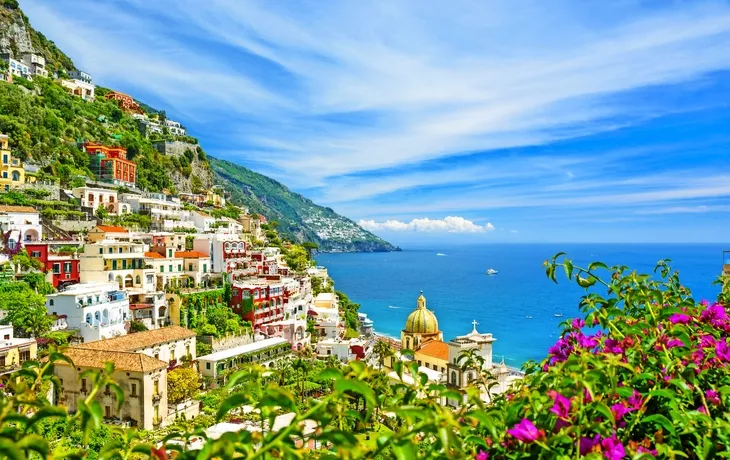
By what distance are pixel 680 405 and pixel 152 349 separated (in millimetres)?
27471

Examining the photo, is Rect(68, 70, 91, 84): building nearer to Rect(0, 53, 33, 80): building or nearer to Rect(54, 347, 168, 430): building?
Rect(0, 53, 33, 80): building

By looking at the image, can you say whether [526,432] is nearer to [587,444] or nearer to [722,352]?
[587,444]

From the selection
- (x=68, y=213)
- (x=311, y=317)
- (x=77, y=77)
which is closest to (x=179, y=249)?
(x=68, y=213)

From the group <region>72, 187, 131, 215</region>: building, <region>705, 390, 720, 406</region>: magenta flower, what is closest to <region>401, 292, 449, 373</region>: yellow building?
<region>72, 187, 131, 215</region>: building

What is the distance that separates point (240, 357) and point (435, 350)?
1337 centimetres

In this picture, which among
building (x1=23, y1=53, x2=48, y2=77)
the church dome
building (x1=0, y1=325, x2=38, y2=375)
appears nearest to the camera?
building (x1=0, y1=325, x2=38, y2=375)

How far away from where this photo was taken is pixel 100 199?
4691cm

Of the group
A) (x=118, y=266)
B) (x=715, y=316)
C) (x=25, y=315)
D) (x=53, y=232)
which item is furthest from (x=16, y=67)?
(x=715, y=316)

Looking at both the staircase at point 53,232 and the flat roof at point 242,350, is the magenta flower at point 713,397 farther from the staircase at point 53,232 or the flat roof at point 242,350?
the staircase at point 53,232

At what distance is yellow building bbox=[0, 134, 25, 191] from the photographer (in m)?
41.3

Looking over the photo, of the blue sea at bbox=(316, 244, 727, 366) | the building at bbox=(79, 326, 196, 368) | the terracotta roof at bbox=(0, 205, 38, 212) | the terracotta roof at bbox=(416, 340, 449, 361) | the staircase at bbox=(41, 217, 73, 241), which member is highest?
the terracotta roof at bbox=(0, 205, 38, 212)

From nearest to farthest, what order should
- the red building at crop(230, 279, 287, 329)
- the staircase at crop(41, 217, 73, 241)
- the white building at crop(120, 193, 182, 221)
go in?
the staircase at crop(41, 217, 73, 241) < the red building at crop(230, 279, 287, 329) < the white building at crop(120, 193, 182, 221)

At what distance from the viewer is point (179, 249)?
44094 mm

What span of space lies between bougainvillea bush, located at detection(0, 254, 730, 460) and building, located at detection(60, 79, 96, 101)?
81150 millimetres
